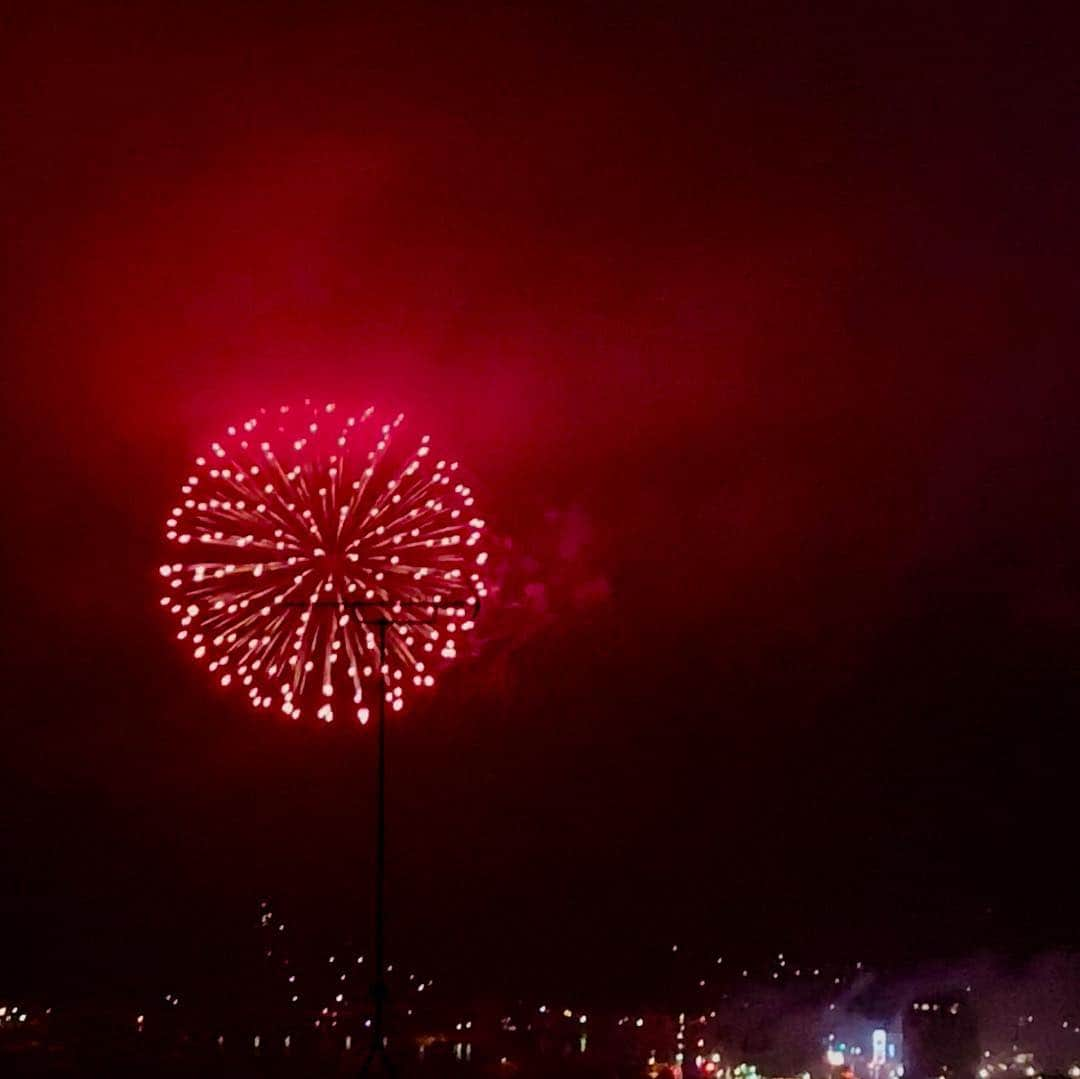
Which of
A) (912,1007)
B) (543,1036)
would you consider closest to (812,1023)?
(912,1007)

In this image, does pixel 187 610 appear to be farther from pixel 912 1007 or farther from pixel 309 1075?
pixel 912 1007

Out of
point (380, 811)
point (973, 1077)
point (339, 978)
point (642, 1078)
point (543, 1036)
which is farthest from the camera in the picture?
point (973, 1077)

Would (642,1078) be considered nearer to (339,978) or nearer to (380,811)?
(380,811)

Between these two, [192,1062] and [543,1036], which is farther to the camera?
[543,1036]

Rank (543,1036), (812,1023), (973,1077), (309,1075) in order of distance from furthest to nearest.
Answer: (812,1023), (973,1077), (543,1036), (309,1075)

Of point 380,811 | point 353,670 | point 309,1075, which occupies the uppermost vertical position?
point 353,670

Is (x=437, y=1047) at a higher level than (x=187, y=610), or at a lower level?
lower
